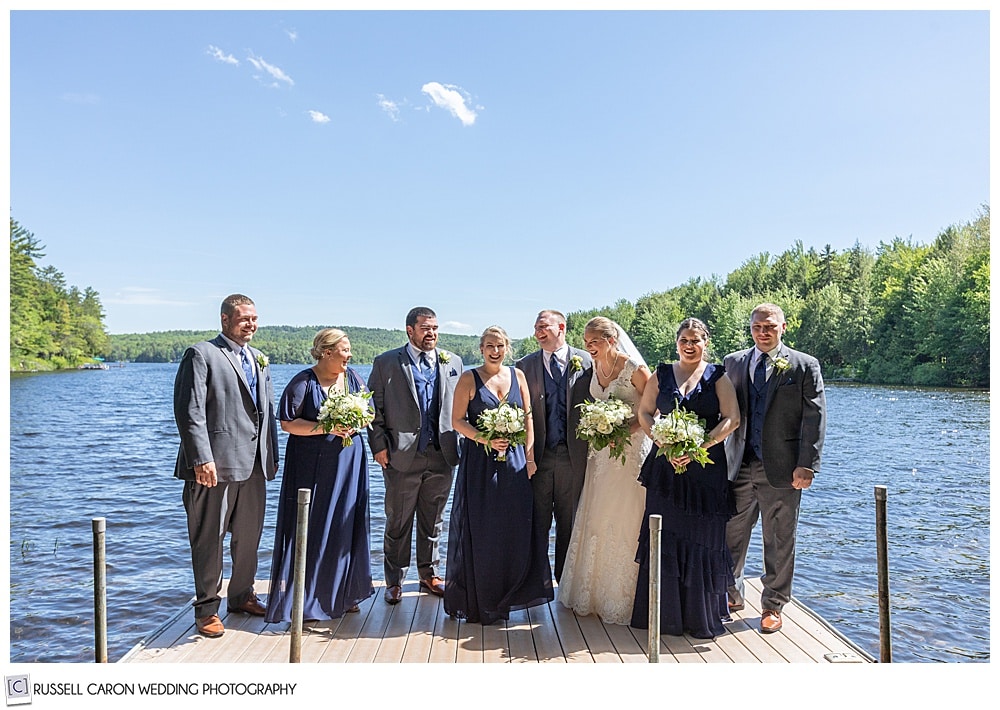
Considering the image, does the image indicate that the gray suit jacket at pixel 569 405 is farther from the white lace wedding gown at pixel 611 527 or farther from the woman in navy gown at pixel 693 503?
the woman in navy gown at pixel 693 503

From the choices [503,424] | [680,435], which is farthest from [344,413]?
[680,435]

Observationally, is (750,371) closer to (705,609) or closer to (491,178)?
(705,609)

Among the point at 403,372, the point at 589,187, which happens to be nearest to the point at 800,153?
the point at 589,187

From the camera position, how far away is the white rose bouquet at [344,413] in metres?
5.34

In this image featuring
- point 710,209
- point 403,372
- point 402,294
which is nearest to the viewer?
point 403,372

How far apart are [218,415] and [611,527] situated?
9.09 ft

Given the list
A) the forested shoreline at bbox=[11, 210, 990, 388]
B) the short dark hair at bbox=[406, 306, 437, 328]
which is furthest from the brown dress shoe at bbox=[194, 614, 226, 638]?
the forested shoreline at bbox=[11, 210, 990, 388]

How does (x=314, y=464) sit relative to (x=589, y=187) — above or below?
below

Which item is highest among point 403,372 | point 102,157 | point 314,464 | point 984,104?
point 102,157

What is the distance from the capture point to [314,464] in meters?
5.59

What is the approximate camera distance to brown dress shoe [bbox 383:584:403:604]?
240 inches

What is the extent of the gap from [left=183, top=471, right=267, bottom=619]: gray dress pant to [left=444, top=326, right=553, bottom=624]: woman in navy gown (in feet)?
4.68

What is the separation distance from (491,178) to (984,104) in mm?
47795

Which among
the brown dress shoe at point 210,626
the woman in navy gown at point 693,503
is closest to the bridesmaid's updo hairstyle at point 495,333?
the woman in navy gown at point 693,503
